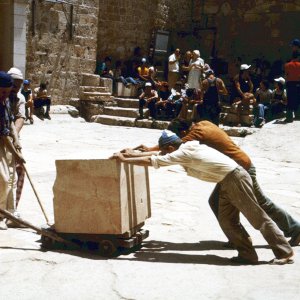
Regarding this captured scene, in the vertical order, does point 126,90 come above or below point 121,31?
below

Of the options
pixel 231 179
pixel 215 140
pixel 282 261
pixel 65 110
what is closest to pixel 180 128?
pixel 215 140

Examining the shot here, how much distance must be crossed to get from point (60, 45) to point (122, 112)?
259 cm

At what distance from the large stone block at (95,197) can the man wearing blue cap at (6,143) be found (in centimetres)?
74

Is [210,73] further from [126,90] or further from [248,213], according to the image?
[248,213]

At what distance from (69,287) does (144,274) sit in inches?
25.7

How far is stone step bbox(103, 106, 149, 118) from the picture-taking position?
57.2ft

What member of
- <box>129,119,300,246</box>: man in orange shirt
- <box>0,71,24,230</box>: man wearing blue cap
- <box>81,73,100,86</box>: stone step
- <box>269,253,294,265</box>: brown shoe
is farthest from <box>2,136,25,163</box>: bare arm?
<box>81,73,100,86</box>: stone step

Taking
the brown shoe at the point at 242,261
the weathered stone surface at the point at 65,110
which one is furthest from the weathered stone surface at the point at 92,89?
the brown shoe at the point at 242,261

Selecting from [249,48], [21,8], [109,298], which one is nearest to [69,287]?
[109,298]

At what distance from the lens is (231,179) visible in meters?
5.12

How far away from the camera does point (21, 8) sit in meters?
16.1

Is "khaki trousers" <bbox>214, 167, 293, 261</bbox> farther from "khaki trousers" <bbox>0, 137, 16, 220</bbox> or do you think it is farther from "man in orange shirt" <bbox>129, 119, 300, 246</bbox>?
"khaki trousers" <bbox>0, 137, 16, 220</bbox>

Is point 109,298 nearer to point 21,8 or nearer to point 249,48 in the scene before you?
point 21,8

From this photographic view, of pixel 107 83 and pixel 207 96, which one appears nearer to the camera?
pixel 207 96
